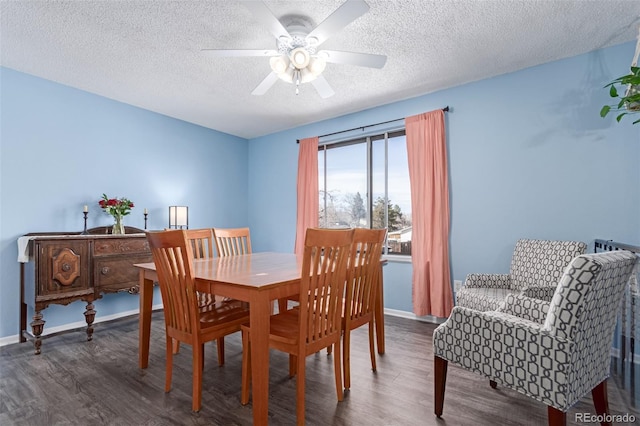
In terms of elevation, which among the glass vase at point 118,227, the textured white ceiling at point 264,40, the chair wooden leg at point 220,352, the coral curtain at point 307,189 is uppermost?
the textured white ceiling at point 264,40

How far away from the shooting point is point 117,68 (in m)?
2.98

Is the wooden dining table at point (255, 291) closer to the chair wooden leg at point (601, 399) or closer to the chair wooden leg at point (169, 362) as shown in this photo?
the chair wooden leg at point (169, 362)

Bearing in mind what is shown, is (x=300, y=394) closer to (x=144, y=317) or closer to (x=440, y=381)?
(x=440, y=381)

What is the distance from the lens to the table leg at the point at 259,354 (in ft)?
5.29

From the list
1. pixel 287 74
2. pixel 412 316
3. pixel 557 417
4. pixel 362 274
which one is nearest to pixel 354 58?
pixel 287 74

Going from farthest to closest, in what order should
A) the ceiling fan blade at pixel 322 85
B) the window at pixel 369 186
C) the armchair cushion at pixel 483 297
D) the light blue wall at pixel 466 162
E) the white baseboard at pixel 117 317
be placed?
the window at pixel 369 186 < the white baseboard at pixel 117 317 < the light blue wall at pixel 466 162 < the ceiling fan blade at pixel 322 85 < the armchair cushion at pixel 483 297

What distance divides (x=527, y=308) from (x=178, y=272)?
2.00 metres

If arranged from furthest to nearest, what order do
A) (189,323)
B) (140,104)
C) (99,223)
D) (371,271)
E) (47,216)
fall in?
(140,104) < (99,223) < (47,216) < (371,271) < (189,323)

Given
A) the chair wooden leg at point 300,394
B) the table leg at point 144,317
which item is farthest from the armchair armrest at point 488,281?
the table leg at point 144,317

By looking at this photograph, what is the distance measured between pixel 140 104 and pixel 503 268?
14.5ft

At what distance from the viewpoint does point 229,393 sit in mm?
2039

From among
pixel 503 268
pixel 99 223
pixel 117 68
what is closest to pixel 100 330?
pixel 99 223

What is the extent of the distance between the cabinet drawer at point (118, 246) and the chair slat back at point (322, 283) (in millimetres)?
2203

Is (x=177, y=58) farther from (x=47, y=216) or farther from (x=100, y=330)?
(x=100, y=330)
